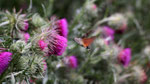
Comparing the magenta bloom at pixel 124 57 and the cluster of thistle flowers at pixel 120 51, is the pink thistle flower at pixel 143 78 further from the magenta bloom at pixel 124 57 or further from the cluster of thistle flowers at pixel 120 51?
the magenta bloom at pixel 124 57

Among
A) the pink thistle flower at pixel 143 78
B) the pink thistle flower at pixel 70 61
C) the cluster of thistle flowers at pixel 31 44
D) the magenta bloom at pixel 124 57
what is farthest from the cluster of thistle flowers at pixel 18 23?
the pink thistle flower at pixel 143 78

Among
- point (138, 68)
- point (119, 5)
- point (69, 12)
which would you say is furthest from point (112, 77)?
point (119, 5)

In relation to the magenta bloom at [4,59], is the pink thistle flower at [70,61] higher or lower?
higher

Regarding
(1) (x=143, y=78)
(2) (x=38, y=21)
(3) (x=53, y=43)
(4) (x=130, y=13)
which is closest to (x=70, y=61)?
(2) (x=38, y=21)

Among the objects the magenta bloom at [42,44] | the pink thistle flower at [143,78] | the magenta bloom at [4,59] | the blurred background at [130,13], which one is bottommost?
the magenta bloom at [4,59]

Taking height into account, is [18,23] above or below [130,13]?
below

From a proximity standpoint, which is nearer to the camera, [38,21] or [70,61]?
[38,21]

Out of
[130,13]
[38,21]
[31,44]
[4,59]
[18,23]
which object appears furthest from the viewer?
[130,13]

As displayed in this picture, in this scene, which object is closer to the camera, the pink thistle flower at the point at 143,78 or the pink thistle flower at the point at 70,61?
the pink thistle flower at the point at 70,61

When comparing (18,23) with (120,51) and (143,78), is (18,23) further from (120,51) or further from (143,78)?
(143,78)

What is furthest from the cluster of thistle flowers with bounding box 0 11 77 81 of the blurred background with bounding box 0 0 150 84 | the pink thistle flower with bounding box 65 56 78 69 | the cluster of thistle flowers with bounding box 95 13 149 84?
the blurred background with bounding box 0 0 150 84

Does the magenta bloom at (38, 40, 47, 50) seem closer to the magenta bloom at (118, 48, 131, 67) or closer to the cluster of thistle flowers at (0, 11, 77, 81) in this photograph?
the cluster of thistle flowers at (0, 11, 77, 81)

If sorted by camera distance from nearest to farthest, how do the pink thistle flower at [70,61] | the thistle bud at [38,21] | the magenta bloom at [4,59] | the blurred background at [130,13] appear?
the magenta bloom at [4,59] → the thistle bud at [38,21] → the pink thistle flower at [70,61] → the blurred background at [130,13]
